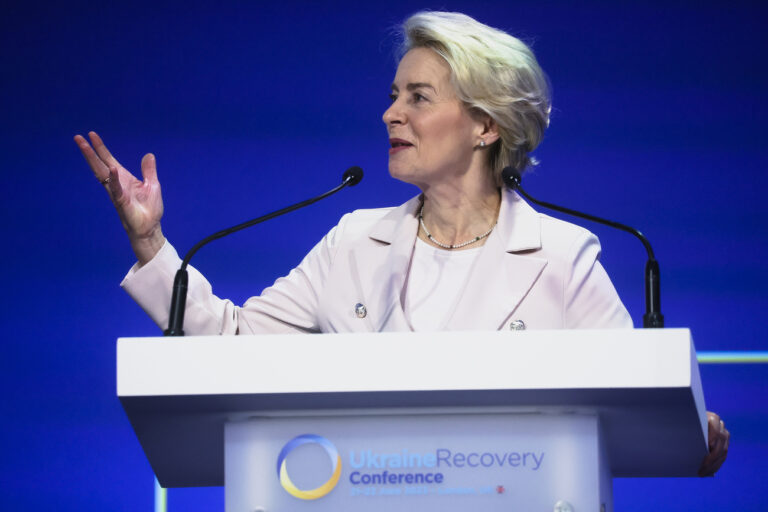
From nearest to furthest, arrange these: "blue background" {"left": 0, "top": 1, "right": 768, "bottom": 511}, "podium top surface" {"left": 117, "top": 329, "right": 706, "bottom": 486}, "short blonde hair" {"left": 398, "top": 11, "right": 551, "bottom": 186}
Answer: "podium top surface" {"left": 117, "top": 329, "right": 706, "bottom": 486}, "short blonde hair" {"left": 398, "top": 11, "right": 551, "bottom": 186}, "blue background" {"left": 0, "top": 1, "right": 768, "bottom": 511}

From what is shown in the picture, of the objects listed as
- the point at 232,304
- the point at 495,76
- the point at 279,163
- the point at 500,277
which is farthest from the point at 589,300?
the point at 279,163

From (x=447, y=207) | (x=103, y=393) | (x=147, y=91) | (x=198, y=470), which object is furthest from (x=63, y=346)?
(x=198, y=470)

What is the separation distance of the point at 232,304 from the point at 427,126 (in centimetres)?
49

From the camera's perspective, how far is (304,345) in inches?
45.3

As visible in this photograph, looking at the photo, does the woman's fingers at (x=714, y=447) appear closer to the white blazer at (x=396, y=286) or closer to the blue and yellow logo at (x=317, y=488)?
the white blazer at (x=396, y=286)

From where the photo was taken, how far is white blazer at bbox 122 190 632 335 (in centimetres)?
183

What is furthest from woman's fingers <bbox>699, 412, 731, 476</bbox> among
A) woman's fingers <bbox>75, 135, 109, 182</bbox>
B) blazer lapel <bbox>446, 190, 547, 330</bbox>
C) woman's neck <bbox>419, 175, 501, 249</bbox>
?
woman's fingers <bbox>75, 135, 109, 182</bbox>

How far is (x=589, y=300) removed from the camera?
185 cm

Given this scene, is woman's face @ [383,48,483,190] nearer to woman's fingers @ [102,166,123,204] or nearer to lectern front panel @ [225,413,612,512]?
woman's fingers @ [102,166,123,204]

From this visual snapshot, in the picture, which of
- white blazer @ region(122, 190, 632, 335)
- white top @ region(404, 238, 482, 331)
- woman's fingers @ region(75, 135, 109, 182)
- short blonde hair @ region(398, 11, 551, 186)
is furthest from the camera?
short blonde hair @ region(398, 11, 551, 186)

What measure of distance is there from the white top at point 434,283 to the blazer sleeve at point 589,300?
0.64 feet

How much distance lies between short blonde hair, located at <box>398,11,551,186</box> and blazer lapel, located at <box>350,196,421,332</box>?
0.71 ft

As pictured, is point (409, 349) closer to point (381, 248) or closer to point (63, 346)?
point (381, 248)

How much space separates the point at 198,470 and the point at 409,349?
1.48 ft
